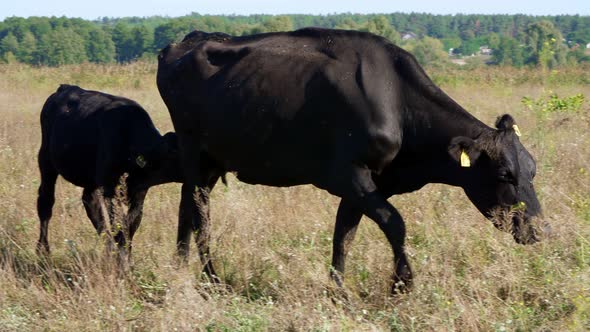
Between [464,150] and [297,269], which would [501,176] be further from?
[297,269]

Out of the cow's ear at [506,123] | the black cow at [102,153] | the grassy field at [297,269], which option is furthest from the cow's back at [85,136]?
the cow's ear at [506,123]

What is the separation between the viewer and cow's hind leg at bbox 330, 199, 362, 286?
6414 millimetres

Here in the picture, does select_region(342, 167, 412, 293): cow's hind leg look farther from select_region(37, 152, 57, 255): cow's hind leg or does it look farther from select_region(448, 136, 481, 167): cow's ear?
select_region(37, 152, 57, 255): cow's hind leg

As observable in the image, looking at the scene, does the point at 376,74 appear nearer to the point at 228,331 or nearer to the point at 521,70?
the point at 228,331

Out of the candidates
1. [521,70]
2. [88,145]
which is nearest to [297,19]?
[521,70]

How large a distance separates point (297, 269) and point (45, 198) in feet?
9.60

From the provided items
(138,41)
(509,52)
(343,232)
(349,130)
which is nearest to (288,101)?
(349,130)

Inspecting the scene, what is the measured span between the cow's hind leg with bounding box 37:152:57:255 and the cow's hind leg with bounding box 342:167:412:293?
2937mm

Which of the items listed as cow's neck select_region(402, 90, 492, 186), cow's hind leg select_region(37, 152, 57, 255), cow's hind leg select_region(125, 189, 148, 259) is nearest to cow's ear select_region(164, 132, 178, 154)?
cow's hind leg select_region(125, 189, 148, 259)

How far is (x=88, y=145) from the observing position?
24.9 feet

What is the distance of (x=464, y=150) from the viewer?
5836 millimetres

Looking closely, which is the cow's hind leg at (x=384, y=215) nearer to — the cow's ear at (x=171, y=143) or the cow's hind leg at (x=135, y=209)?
the cow's ear at (x=171, y=143)

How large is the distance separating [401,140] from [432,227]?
5.35ft

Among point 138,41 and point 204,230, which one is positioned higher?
point 204,230
